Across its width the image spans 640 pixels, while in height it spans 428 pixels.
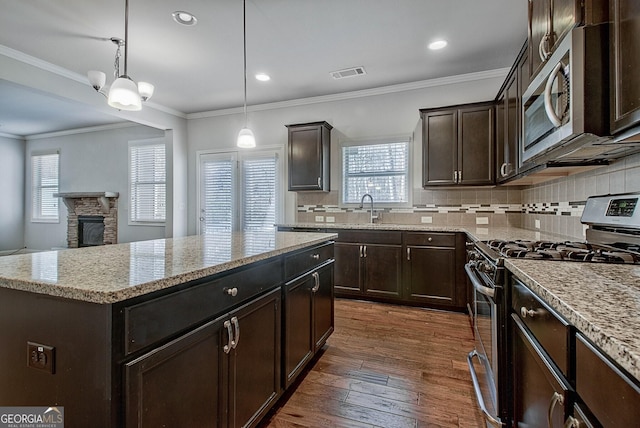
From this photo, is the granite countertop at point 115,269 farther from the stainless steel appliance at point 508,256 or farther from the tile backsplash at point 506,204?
the tile backsplash at point 506,204

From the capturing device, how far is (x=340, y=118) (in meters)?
4.51

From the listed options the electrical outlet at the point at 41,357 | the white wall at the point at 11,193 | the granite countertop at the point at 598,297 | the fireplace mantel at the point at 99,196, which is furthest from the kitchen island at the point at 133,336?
the white wall at the point at 11,193

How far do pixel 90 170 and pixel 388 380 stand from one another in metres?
7.15

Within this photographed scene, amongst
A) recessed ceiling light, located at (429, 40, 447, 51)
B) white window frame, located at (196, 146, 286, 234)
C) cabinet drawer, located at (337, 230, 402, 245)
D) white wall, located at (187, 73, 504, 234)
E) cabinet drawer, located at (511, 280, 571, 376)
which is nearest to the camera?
cabinet drawer, located at (511, 280, 571, 376)

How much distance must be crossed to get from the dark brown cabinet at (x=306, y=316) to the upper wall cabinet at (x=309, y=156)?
2027mm

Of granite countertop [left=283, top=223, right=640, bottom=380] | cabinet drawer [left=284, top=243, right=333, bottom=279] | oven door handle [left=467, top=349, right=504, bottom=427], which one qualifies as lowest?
oven door handle [left=467, top=349, right=504, bottom=427]

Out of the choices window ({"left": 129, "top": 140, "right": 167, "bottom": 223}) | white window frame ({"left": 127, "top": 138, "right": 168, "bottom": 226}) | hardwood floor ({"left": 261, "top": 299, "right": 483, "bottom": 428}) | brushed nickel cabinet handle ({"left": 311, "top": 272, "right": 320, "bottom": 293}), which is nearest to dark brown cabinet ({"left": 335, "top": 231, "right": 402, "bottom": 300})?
A: hardwood floor ({"left": 261, "top": 299, "right": 483, "bottom": 428})

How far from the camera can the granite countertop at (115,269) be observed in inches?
35.0

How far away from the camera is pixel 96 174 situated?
6387 millimetres

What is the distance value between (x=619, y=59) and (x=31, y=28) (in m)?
4.37

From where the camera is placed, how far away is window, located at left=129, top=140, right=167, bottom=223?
5793 millimetres

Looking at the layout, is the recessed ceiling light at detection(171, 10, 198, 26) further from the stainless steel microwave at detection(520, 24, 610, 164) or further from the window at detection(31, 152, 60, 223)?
the window at detection(31, 152, 60, 223)

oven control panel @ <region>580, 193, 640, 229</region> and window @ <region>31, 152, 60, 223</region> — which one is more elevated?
window @ <region>31, 152, 60, 223</region>

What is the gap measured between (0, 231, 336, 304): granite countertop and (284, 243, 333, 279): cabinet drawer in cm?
15
